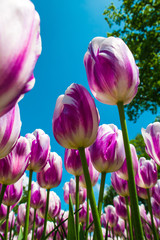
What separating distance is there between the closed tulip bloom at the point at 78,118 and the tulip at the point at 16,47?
429 millimetres

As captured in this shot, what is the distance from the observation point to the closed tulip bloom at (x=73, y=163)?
129 centimetres

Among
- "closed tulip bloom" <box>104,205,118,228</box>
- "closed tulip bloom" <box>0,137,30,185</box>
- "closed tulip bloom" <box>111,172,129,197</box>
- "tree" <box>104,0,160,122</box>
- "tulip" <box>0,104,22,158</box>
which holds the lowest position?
"tulip" <box>0,104,22,158</box>

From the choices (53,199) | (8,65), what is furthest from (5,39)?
(53,199)

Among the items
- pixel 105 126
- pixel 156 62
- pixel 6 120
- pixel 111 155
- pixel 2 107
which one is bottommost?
pixel 2 107

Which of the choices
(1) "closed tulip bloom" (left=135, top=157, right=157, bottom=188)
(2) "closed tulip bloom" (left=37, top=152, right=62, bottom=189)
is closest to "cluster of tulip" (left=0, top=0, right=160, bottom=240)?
(2) "closed tulip bloom" (left=37, top=152, right=62, bottom=189)

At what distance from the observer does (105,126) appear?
1064 millimetres

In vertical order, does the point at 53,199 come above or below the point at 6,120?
above

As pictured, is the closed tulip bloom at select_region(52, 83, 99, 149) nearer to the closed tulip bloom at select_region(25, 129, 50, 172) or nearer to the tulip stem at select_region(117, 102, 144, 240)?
the tulip stem at select_region(117, 102, 144, 240)

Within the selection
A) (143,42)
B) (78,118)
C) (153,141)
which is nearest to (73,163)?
(153,141)

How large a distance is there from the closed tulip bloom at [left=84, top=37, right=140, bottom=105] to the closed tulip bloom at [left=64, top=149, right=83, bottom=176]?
576 mm

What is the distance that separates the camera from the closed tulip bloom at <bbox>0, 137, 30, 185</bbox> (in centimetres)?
92

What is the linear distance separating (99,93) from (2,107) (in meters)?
0.51

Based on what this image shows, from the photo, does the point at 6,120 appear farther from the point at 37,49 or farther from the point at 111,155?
the point at 111,155

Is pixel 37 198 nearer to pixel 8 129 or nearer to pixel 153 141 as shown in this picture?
pixel 153 141
